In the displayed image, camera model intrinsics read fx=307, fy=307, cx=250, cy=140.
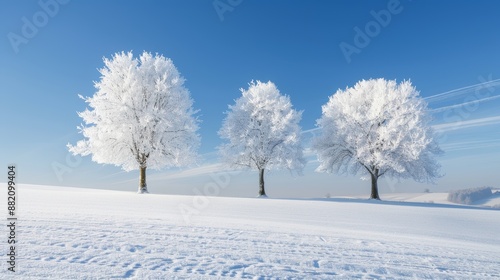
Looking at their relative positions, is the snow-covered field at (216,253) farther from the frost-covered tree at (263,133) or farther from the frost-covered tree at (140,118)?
the frost-covered tree at (263,133)

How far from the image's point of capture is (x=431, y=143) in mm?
27703

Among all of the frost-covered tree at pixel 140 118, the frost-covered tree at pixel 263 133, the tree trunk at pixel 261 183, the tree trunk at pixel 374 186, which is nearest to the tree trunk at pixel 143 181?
the frost-covered tree at pixel 140 118

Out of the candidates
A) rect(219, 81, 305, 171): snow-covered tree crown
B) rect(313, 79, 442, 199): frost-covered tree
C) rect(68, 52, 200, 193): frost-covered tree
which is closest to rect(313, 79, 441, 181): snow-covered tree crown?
rect(313, 79, 442, 199): frost-covered tree

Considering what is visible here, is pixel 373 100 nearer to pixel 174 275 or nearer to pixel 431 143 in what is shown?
pixel 431 143

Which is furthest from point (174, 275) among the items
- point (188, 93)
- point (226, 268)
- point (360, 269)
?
point (188, 93)

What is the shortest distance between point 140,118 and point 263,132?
36.8ft

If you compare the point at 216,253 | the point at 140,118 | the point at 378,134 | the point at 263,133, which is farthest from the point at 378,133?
the point at 216,253

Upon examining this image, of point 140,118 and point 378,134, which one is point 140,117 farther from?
point 378,134

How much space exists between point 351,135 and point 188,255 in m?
25.4

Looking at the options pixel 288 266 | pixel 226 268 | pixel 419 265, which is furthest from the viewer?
pixel 419 265

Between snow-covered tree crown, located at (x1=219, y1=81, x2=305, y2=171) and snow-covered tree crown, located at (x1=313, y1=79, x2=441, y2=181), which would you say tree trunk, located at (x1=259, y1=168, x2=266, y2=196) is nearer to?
snow-covered tree crown, located at (x1=219, y1=81, x2=305, y2=171)

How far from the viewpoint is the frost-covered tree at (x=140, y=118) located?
24.2m

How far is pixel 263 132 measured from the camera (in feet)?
96.0

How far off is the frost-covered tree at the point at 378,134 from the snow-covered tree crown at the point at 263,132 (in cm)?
370
